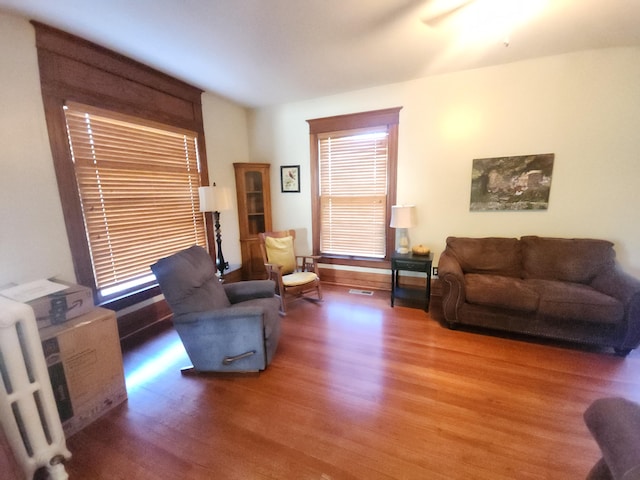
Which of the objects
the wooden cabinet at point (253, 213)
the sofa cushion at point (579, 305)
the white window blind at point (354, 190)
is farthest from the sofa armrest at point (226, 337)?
the sofa cushion at point (579, 305)

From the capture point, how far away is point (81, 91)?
2.17m

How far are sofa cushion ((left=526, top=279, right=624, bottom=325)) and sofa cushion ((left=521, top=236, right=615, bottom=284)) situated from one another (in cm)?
24

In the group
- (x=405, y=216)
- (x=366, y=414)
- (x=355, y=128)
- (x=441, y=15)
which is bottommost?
(x=366, y=414)

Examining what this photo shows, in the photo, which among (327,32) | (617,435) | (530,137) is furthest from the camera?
(530,137)

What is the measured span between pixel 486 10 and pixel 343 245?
9.07 ft

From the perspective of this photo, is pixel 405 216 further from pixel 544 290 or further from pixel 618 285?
pixel 618 285

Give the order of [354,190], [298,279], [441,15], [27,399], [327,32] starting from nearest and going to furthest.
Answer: [27,399] < [441,15] < [327,32] < [298,279] < [354,190]

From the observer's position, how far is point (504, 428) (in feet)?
5.08

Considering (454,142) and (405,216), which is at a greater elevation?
(454,142)

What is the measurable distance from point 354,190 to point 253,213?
5.07ft

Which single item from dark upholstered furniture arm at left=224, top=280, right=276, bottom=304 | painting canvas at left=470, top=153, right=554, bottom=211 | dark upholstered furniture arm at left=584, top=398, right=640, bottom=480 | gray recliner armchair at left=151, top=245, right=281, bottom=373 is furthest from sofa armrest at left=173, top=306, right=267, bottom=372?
painting canvas at left=470, top=153, right=554, bottom=211

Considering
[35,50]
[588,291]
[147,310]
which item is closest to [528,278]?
[588,291]

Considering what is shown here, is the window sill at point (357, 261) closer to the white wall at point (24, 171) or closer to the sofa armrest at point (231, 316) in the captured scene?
the sofa armrest at point (231, 316)

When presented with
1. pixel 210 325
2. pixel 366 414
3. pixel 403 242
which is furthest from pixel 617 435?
pixel 403 242
